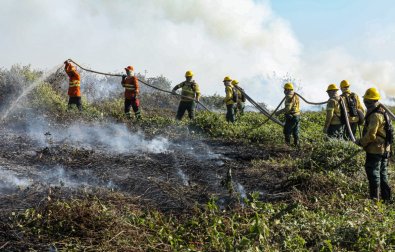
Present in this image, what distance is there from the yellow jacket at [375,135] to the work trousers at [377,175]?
4.4 inches

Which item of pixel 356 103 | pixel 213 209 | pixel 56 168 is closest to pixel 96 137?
pixel 56 168

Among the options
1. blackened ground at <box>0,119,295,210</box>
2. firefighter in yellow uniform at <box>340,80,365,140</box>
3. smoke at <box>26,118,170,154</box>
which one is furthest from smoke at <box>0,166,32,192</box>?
firefighter in yellow uniform at <box>340,80,365,140</box>

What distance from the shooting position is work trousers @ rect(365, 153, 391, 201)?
21.2ft

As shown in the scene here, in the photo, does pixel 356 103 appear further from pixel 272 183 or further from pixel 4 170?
pixel 4 170

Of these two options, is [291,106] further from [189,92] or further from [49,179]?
[49,179]

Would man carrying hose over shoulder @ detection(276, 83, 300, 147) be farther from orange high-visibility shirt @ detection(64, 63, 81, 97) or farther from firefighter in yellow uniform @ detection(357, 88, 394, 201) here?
orange high-visibility shirt @ detection(64, 63, 81, 97)

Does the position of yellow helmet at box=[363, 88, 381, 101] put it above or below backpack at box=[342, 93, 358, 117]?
below

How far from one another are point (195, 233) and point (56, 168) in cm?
315

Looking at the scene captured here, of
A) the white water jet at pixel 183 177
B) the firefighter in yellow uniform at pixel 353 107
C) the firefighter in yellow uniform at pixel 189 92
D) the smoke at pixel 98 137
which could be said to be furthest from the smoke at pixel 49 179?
the firefighter in yellow uniform at pixel 189 92

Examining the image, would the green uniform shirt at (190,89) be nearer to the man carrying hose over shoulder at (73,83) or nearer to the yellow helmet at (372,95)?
the man carrying hose over shoulder at (73,83)

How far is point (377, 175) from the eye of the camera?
21.2 ft

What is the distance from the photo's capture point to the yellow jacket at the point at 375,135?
6.34 m

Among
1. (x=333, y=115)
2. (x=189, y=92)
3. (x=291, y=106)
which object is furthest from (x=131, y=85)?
(x=333, y=115)

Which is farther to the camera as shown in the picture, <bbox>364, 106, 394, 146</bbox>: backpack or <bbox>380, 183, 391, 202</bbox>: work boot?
<bbox>380, 183, 391, 202</bbox>: work boot
